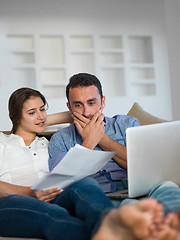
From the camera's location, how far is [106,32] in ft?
20.4

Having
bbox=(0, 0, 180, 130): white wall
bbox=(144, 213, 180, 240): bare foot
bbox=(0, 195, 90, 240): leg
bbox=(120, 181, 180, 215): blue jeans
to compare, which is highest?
bbox=(0, 0, 180, 130): white wall

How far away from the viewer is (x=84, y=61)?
6242 mm

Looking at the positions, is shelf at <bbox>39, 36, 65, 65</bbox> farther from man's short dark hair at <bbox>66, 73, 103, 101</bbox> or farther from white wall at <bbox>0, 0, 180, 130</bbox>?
man's short dark hair at <bbox>66, 73, 103, 101</bbox>

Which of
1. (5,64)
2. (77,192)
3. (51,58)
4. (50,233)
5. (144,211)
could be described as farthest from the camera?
(51,58)

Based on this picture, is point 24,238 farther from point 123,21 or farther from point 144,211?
point 123,21

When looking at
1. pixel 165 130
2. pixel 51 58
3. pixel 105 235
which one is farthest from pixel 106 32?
pixel 105 235

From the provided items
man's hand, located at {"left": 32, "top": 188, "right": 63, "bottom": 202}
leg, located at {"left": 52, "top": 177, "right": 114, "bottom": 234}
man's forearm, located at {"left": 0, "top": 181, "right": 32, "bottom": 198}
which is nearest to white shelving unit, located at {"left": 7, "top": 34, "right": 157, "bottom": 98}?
man's forearm, located at {"left": 0, "top": 181, "right": 32, "bottom": 198}

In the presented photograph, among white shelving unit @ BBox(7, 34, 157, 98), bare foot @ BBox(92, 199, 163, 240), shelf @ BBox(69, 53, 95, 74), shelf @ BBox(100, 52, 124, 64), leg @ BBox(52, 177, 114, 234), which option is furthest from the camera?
shelf @ BBox(100, 52, 124, 64)

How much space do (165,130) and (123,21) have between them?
516 centimetres

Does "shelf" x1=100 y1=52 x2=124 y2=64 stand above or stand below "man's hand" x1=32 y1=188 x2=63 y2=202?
above

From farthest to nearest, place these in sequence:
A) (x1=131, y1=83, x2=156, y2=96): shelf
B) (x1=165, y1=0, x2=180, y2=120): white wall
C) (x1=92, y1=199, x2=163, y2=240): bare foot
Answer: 1. (x1=131, y1=83, x2=156, y2=96): shelf
2. (x1=165, y1=0, x2=180, y2=120): white wall
3. (x1=92, y1=199, x2=163, y2=240): bare foot

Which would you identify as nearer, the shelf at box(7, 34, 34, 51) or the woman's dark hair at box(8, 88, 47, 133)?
the woman's dark hair at box(8, 88, 47, 133)

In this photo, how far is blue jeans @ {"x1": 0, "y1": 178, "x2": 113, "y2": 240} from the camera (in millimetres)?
1190

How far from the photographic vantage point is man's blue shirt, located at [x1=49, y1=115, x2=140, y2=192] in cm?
192
